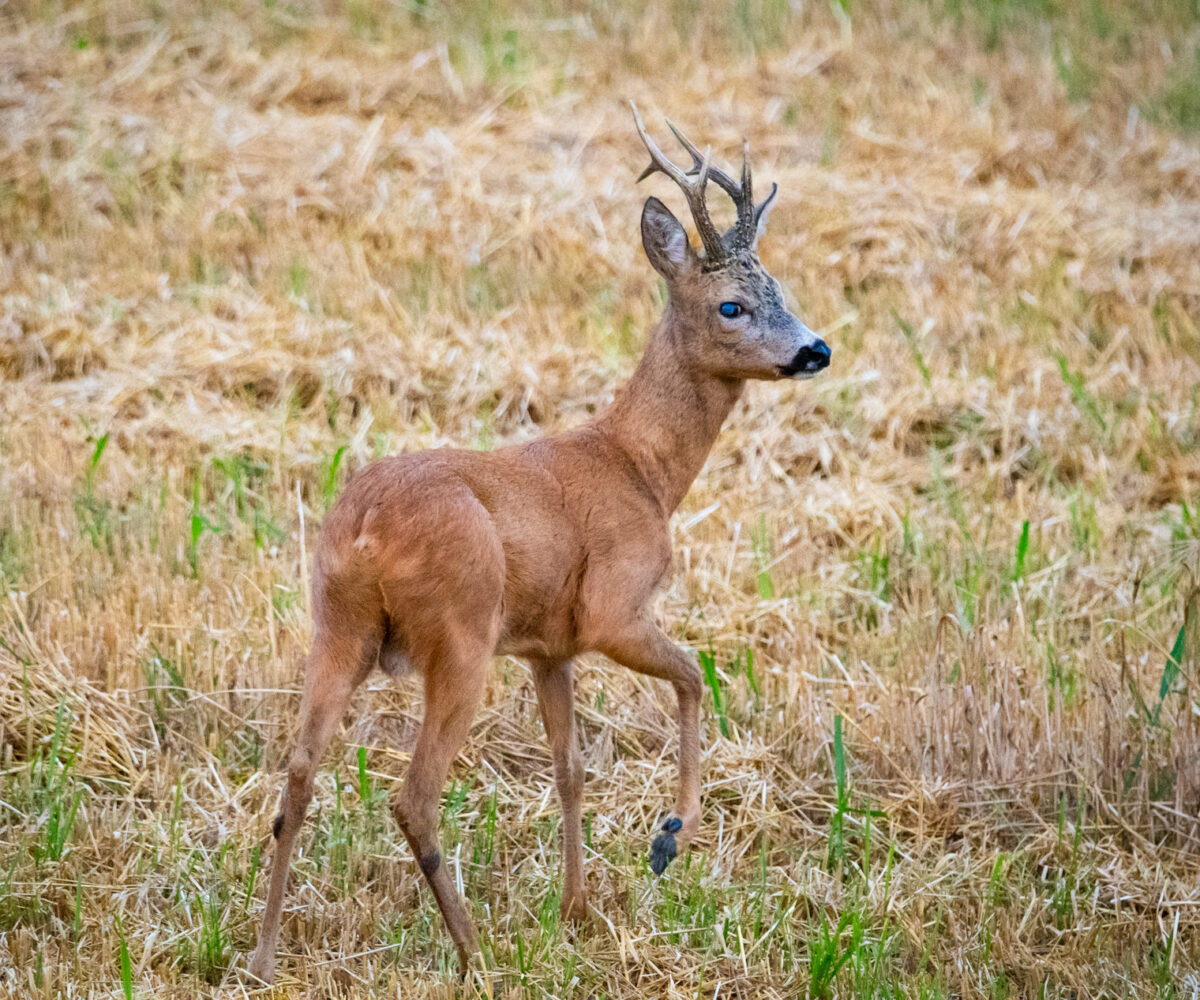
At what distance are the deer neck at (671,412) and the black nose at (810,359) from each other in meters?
0.28

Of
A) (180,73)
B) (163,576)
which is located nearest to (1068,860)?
(163,576)

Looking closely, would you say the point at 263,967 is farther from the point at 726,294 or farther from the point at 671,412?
the point at 726,294

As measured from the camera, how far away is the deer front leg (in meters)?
4.27

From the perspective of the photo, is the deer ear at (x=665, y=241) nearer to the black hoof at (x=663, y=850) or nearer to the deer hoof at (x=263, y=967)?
the black hoof at (x=663, y=850)

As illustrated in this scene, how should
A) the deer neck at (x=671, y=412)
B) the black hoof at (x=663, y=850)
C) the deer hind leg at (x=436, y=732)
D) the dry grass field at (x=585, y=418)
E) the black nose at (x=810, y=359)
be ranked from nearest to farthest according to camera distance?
the deer hind leg at (x=436, y=732)
the black hoof at (x=663, y=850)
the dry grass field at (x=585, y=418)
the black nose at (x=810, y=359)
the deer neck at (x=671, y=412)

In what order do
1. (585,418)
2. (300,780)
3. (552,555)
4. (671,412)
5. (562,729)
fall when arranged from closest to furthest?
(300,780) < (552,555) < (562,729) < (671,412) < (585,418)

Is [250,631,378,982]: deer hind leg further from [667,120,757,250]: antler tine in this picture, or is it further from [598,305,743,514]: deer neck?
[667,120,757,250]: antler tine

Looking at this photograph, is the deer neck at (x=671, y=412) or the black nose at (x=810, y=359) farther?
the deer neck at (x=671, y=412)

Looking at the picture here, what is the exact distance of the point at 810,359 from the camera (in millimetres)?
4543

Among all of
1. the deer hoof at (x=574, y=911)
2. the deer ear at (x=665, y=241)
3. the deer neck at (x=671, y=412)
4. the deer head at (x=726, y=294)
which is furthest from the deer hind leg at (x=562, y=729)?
the deer ear at (x=665, y=241)

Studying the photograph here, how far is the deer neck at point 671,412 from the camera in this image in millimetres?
4652

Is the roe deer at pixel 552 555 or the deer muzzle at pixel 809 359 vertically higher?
the deer muzzle at pixel 809 359

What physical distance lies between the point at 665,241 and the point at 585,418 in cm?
334

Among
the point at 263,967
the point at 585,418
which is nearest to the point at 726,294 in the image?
the point at 263,967
